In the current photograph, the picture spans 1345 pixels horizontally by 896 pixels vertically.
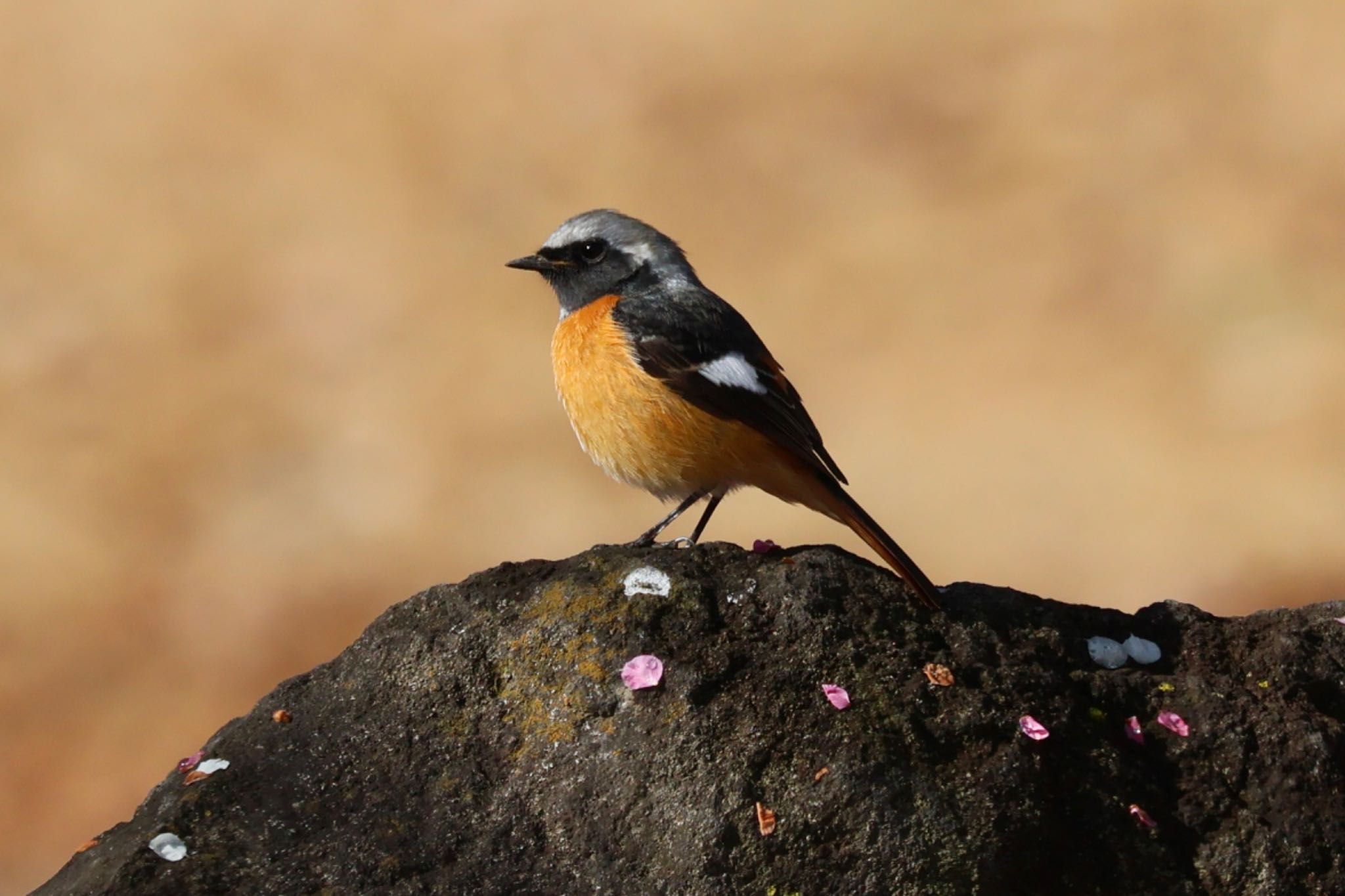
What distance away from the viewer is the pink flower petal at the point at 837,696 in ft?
13.5

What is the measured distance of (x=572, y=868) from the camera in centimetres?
396

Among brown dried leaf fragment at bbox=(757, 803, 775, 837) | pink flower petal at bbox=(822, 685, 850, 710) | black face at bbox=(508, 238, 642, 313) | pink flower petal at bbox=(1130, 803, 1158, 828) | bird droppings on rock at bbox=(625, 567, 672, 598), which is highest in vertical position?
black face at bbox=(508, 238, 642, 313)

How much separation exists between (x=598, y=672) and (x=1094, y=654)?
1644 mm

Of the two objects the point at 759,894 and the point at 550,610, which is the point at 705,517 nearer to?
the point at 550,610

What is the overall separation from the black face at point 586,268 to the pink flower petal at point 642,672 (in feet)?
8.66

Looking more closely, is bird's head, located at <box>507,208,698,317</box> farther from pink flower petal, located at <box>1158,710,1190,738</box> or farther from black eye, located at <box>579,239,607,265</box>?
pink flower petal, located at <box>1158,710,1190,738</box>

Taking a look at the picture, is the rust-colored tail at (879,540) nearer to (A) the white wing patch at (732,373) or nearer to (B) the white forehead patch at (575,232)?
(A) the white wing patch at (732,373)

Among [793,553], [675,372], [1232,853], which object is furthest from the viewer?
[675,372]

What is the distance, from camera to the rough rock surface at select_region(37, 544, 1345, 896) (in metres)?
3.91

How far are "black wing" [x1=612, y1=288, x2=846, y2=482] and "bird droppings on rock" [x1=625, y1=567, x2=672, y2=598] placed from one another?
1166 mm

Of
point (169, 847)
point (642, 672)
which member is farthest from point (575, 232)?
point (169, 847)

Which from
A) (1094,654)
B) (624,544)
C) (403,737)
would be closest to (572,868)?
(403,737)

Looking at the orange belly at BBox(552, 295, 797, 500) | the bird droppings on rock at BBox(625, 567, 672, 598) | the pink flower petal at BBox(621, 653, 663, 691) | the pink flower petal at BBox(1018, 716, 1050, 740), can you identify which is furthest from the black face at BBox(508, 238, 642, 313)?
the pink flower petal at BBox(1018, 716, 1050, 740)

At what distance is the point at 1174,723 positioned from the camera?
4363mm
